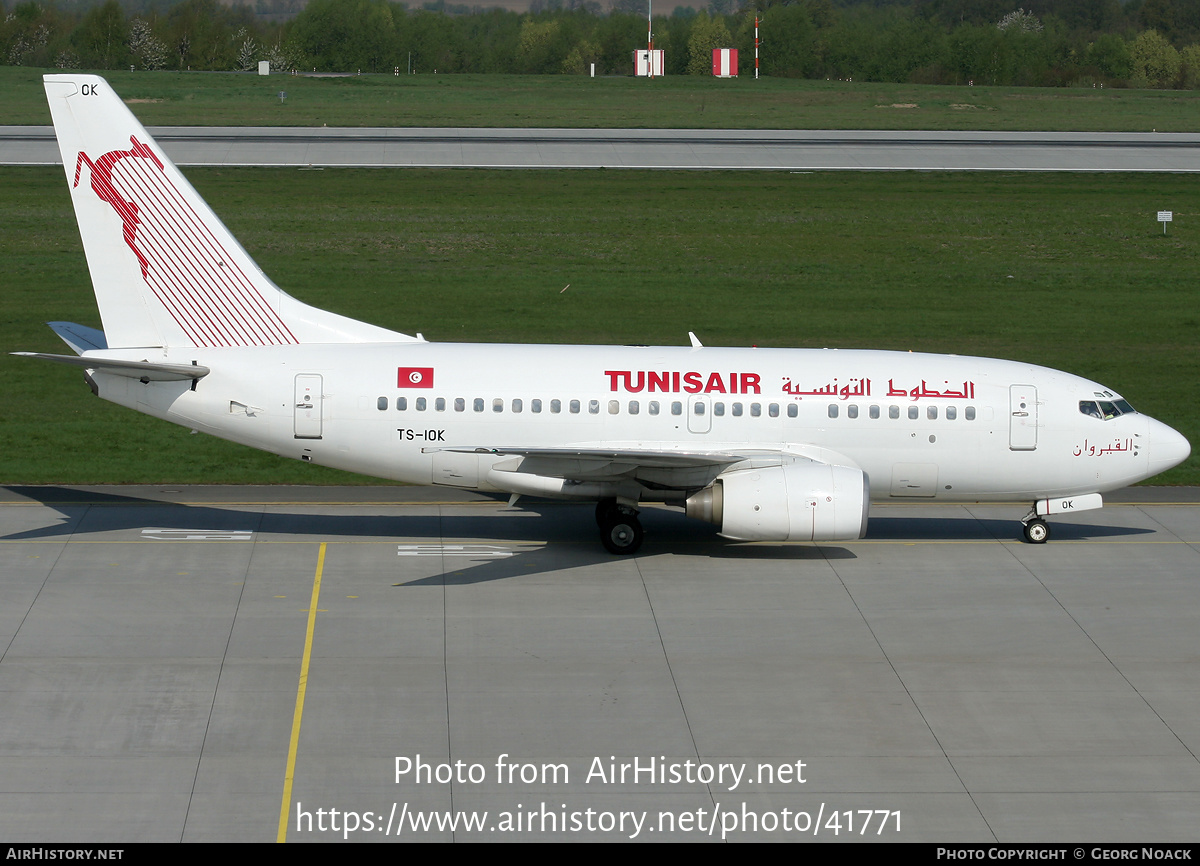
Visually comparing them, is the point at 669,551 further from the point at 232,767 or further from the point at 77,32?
the point at 77,32

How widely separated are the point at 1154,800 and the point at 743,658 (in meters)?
6.46

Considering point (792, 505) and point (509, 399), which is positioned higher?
point (509, 399)

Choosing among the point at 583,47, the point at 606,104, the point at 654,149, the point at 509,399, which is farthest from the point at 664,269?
Answer: the point at 583,47

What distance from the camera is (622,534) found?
26.3 meters

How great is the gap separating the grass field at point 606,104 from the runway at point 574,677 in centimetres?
6471

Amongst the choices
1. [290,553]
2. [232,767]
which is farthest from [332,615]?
[232,767]

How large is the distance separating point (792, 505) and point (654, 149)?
56986mm

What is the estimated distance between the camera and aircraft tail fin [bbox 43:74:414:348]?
25.6m

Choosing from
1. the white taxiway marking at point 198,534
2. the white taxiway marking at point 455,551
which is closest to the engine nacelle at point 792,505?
the white taxiway marking at point 455,551

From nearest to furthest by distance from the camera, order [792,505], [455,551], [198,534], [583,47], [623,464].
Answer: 1. [792,505]
2. [623,464]
3. [455,551]
4. [198,534]
5. [583,47]

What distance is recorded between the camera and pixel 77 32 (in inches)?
5817

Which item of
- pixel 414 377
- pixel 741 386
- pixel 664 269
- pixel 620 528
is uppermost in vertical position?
pixel 414 377

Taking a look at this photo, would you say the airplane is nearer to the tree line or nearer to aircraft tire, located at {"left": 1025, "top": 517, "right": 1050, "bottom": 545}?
aircraft tire, located at {"left": 1025, "top": 517, "right": 1050, "bottom": 545}

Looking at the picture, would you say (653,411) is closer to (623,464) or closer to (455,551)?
(623,464)
